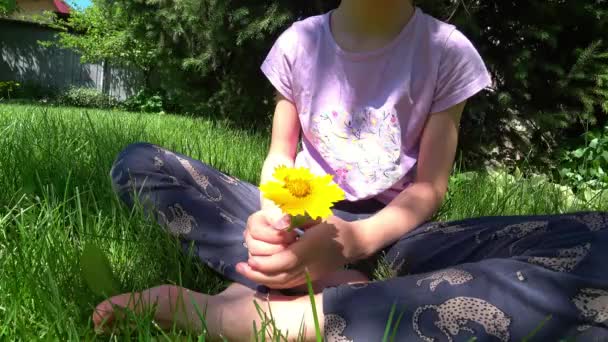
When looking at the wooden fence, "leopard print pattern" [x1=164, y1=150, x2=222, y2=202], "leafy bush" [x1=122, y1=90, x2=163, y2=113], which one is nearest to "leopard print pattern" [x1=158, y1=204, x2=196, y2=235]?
"leopard print pattern" [x1=164, y1=150, x2=222, y2=202]

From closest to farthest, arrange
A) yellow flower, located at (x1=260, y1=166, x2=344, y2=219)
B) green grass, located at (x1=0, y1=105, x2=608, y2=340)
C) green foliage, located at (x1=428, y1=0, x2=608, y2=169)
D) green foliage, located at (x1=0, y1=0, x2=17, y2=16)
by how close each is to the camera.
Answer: yellow flower, located at (x1=260, y1=166, x2=344, y2=219), green grass, located at (x1=0, y1=105, x2=608, y2=340), green foliage, located at (x1=428, y1=0, x2=608, y2=169), green foliage, located at (x1=0, y1=0, x2=17, y2=16)

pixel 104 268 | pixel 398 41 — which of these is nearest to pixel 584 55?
pixel 398 41

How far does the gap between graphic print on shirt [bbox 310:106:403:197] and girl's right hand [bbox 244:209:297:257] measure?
0.43 meters

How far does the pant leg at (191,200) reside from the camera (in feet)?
3.67

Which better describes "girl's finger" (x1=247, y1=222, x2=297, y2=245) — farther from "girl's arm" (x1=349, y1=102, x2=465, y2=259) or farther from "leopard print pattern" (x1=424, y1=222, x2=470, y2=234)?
"leopard print pattern" (x1=424, y1=222, x2=470, y2=234)

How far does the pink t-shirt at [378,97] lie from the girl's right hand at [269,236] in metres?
0.43

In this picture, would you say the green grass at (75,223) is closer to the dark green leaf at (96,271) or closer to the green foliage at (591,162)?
the dark green leaf at (96,271)

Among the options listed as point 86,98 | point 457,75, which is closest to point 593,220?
point 457,75

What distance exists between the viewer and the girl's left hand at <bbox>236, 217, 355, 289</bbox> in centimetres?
84

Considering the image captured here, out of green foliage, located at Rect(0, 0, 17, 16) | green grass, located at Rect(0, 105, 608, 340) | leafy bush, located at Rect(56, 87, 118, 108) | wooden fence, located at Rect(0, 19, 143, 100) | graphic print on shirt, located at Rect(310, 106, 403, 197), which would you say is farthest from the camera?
green foliage, located at Rect(0, 0, 17, 16)

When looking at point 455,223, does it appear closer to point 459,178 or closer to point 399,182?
point 399,182

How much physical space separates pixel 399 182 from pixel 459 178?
0.91m

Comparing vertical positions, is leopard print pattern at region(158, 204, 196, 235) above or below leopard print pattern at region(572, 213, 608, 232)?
below

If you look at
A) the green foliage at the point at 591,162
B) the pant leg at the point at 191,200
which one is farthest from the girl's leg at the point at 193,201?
the green foliage at the point at 591,162
